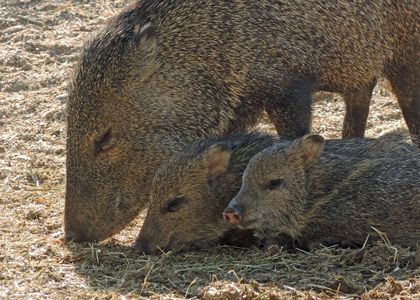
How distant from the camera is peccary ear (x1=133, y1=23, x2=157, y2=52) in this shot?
6422 mm

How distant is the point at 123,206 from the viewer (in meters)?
6.43

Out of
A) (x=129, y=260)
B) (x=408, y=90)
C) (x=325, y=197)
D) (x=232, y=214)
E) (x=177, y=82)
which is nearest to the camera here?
(x=232, y=214)

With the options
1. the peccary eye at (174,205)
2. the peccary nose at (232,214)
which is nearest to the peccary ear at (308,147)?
the peccary nose at (232,214)

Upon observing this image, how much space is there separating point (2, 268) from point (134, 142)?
1264mm

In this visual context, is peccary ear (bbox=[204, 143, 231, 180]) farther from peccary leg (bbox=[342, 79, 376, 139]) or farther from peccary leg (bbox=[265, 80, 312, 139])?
peccary leg (bbox=[342, 79, 376, 139])

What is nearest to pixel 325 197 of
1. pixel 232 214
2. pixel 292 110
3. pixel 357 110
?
pixel 232 214

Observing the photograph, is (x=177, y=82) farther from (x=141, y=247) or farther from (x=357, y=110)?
(x=357, y=110)

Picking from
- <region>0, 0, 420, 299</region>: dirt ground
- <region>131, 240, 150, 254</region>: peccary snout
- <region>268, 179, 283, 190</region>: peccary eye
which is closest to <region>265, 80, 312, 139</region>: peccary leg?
<region>268, 179, 283, 190</region>: peccary eye

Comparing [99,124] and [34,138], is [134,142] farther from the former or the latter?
[34,138]

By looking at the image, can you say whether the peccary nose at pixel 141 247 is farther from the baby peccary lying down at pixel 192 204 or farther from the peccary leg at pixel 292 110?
the peccary leg at pixel 292 110

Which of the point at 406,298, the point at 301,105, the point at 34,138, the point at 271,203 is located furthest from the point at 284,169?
the point at 34,138

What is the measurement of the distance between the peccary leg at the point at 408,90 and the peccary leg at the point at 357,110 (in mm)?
168

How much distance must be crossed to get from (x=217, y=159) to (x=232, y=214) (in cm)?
68

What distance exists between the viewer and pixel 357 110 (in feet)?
25.0
